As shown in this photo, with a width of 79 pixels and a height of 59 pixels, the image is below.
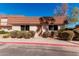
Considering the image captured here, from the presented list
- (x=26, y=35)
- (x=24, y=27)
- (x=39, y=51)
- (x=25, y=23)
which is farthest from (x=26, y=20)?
(x=39, y=51)

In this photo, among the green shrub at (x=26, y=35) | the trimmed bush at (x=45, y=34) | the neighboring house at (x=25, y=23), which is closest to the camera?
the green shrub at (x=26, y=35)

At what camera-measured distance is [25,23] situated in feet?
98.1

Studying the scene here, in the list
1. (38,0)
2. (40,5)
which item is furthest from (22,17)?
(38,0)

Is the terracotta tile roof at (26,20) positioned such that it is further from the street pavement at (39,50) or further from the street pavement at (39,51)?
the street pavement at (39,51)

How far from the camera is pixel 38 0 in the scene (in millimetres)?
17219

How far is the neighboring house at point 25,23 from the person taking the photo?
29678 mm

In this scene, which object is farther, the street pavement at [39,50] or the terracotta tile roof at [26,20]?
the terracotta tile roof at [26,20]

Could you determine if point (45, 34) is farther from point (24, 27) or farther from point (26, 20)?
point (26, 20)

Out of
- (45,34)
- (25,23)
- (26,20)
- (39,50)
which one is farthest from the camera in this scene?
(26,20)

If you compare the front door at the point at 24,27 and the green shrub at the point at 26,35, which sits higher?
the front door at the point at 24,27

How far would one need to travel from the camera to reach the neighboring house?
29.7 metres

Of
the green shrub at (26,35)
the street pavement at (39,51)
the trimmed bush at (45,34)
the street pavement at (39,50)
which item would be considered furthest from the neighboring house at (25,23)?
the street pavement at (39,51)

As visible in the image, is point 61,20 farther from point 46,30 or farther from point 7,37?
point 7,37

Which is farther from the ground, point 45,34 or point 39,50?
point 45,34
